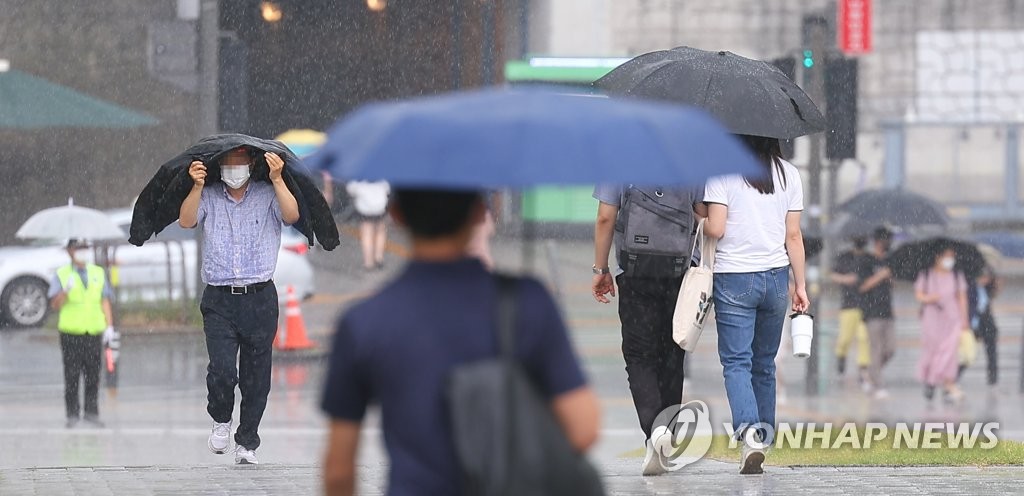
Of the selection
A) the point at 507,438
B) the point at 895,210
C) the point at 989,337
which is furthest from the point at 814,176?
the point at 507,438

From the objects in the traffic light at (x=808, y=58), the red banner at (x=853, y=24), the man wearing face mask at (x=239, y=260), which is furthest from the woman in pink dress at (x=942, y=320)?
the man wearing face mask at (x=239, y=260)

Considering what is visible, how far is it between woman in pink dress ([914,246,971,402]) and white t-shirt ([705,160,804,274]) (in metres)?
8.52

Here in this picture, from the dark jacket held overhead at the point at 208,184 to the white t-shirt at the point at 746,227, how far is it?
1666 mm

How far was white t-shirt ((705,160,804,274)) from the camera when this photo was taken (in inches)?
261

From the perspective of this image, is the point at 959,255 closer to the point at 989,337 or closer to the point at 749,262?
the point at 989,337

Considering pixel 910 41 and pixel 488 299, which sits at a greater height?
pixel 910 41

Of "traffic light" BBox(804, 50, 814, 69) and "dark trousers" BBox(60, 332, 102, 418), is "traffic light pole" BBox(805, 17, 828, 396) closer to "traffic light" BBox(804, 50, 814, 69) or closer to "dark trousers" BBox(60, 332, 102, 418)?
"traffic light" BBox(804, 50, 814, 69)

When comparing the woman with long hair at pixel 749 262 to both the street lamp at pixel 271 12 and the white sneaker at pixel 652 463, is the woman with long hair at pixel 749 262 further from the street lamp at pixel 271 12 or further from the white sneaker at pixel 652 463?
the street lamp at pixel 271 12

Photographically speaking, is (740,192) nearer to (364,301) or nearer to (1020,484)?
(1020,484)

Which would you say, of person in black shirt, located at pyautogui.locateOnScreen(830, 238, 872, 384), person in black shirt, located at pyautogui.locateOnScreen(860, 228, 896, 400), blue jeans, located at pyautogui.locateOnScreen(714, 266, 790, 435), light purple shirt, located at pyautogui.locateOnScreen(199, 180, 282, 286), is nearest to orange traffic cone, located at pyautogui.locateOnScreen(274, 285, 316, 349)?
person in black shirt, located at pyautogui.locateOnScreen(830, 238, 872, 384)

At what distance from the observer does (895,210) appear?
15531mm

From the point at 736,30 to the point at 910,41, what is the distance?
8.54 ft

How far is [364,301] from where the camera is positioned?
3043mm

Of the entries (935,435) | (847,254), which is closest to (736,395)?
(935,435)
